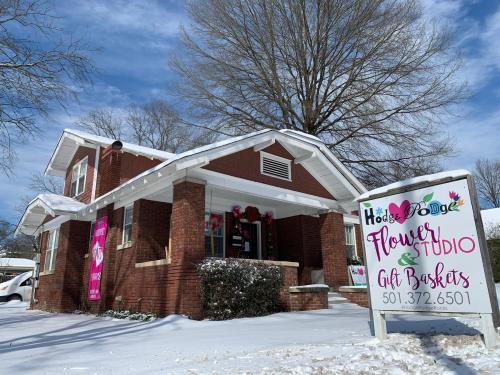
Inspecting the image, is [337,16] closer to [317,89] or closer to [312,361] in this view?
[317,89]

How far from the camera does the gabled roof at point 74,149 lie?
50.8 feet

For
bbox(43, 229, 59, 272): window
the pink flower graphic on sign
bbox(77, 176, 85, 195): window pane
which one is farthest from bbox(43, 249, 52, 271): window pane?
the pink flower graphic on sign

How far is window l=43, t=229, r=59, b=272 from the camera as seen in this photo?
640 inches

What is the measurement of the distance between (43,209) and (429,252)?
49.0 feet

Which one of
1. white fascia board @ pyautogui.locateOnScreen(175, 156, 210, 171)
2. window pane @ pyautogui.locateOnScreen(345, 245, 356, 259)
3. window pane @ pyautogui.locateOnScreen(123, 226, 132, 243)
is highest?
white fascia board @ pyautogui.locateOnScreen(175, 156, 210, 171)

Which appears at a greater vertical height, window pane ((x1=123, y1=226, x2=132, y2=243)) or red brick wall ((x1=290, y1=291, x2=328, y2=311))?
window pane ((x1=123, y1=226, x2=132, y2=243))

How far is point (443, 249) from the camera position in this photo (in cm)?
550

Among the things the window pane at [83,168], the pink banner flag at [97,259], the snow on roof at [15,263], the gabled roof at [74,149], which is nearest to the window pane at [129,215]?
the pink banner flag at [97,259]

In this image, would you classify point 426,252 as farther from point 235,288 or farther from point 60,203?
point 60,203

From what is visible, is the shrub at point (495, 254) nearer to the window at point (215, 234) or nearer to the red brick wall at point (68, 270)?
the window at point (215, 234)

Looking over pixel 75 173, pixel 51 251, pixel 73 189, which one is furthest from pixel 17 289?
pixel 75 173

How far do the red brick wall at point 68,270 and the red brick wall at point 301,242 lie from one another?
7.24 meters

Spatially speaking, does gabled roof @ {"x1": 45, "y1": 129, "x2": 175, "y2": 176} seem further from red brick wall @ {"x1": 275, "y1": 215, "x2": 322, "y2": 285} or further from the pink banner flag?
red brick wall @ {"x1": 275, "y1": 215, "x2": 322, "y2": 285}

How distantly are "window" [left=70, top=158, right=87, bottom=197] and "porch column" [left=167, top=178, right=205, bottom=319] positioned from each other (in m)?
8.01
